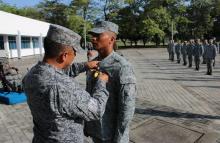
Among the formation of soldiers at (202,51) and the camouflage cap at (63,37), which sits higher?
the camouflage cap at (63,37)

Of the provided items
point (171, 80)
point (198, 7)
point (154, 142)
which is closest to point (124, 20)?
point (198, 7)

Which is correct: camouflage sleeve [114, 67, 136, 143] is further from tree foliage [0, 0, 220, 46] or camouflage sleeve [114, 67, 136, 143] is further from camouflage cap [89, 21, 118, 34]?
tree foliage [0, 0, 220, 46]

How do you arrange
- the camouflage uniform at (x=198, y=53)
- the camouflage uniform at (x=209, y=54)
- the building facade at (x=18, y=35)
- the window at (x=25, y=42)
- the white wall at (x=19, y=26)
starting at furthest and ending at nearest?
1. the window at (x=25, y=42)
2. the building facade at (x=18, y=35)
3. the white wall at (x=19, y=26)
4. the camouflage uniform at (x=198, y=53)
5. the camouflage uniform at (x=209, y=54)

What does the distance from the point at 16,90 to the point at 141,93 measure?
4.01 metres

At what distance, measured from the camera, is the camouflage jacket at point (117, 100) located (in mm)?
3062

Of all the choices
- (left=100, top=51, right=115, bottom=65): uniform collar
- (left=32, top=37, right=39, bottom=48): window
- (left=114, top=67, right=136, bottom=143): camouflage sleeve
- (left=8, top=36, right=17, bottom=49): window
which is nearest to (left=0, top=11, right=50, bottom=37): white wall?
(left=8, top=36, right=17, bottom=49): window

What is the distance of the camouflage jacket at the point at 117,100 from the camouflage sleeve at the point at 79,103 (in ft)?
2.19

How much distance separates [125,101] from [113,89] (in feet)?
0.56

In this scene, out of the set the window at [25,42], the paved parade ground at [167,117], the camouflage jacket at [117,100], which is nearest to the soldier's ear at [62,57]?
the camouflage jacket at [117,100]

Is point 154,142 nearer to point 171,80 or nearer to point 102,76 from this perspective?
point 102,76

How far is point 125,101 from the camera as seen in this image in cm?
307

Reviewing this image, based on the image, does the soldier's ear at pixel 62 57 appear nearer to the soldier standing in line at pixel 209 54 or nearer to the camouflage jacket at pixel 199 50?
the soldier standing in line at pixel 209 54

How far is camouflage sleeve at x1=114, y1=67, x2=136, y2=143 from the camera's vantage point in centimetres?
306

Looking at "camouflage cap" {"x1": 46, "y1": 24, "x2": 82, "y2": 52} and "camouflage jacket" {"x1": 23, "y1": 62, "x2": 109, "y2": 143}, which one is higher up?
"camouflage cap" {"x1": 46, "y1": 24, "x2": 82, "y2": 52}
